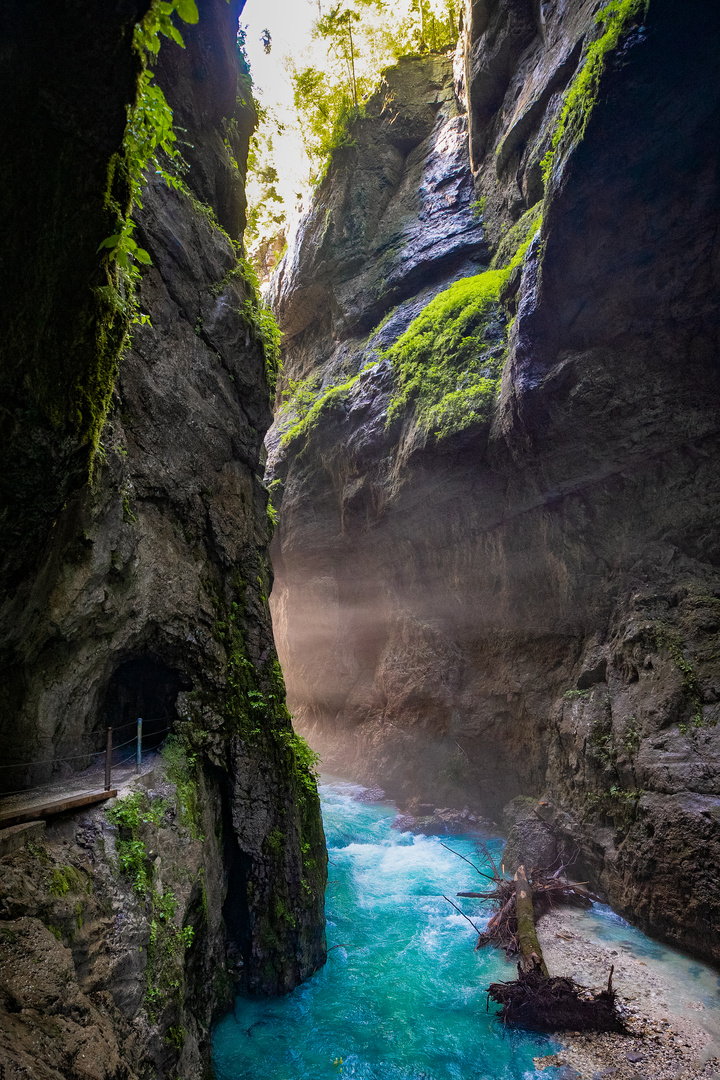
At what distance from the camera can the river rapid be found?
21.9 ft

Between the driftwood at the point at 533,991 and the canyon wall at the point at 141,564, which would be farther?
the driftwood at the point at 533,991

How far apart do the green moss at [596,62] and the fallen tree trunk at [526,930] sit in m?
14.2

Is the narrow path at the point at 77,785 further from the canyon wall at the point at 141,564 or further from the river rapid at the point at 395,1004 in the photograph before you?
the river rapid at the point at 395,1004

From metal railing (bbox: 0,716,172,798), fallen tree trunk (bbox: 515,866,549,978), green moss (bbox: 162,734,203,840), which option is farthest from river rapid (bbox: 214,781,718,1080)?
metal railing (bbox: 0,716,172,798)

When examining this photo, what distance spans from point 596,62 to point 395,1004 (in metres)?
16.3

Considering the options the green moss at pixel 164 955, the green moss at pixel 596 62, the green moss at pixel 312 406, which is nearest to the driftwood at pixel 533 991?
the green moss at pixel 164 955

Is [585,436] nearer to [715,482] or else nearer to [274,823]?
[715,482]

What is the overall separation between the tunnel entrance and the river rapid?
164 inches

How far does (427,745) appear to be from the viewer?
17.0 metres

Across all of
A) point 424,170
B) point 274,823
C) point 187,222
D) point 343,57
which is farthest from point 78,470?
point 343,57

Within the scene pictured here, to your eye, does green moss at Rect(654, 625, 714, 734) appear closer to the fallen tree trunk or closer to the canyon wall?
the fallen tree trunk

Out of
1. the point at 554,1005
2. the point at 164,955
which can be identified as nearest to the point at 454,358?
the point at 554,1005

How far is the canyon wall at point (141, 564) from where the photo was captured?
3244 mm

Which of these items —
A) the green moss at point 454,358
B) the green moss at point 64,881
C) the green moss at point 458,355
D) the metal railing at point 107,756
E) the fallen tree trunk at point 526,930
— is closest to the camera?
the green moss at point 64,881
